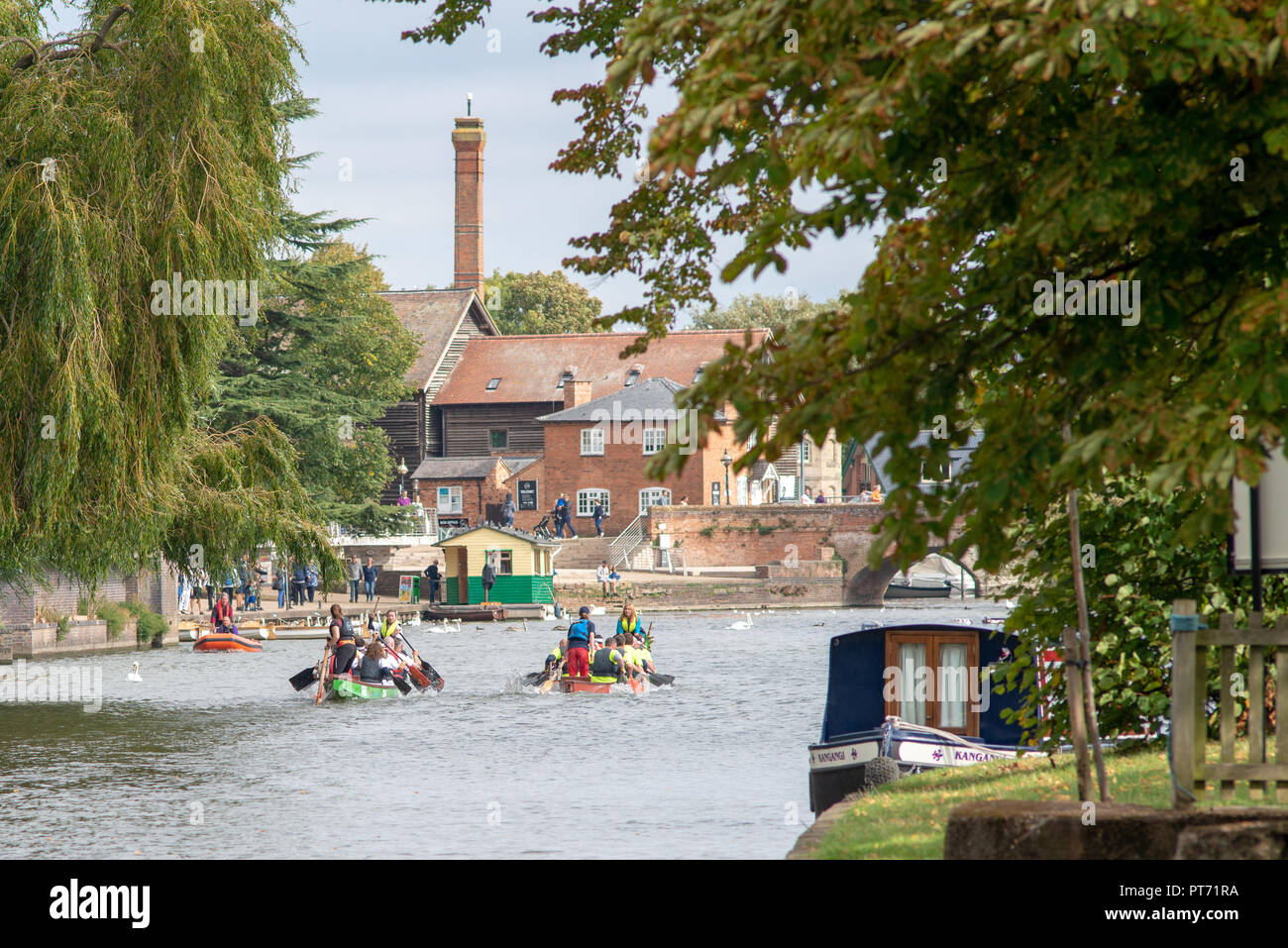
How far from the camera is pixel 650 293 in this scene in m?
12.9

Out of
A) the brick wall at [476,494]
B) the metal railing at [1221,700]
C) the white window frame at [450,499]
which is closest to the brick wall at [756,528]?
the brick wall at [476,494]

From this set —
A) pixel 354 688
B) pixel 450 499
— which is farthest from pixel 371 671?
pixel 450 499

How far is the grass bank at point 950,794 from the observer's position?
9320mm

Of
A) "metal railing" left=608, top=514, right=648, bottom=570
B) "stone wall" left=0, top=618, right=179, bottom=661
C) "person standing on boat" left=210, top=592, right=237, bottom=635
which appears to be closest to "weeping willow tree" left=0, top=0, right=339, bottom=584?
"stone wall" left=0, top=618, right=179, bottom=661

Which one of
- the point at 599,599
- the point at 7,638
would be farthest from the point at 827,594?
the point at 7,638

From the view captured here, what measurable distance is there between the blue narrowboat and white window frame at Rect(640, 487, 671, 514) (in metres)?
57.8

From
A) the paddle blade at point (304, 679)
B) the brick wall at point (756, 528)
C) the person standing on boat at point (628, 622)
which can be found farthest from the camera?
the brick wall at point (756, 528)

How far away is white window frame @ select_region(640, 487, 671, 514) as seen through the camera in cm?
7631

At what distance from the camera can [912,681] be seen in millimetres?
17484

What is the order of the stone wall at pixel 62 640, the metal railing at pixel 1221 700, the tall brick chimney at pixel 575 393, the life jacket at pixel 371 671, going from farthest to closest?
1. the tall brick chimney at pixel 575 393
2. the stone wall at pixel 62 640
3. the life jacket at pixel 371 671
4. the metal railing at pixel 1221 700

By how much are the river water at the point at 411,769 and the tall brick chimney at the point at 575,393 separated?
4184cm

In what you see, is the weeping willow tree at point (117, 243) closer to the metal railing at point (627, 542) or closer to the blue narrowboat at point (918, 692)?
the blue narrowboat at point (918, 692)

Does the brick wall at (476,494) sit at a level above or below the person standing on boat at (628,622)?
above

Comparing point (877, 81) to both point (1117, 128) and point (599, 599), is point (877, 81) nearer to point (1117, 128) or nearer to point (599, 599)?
point (1117, 128)
